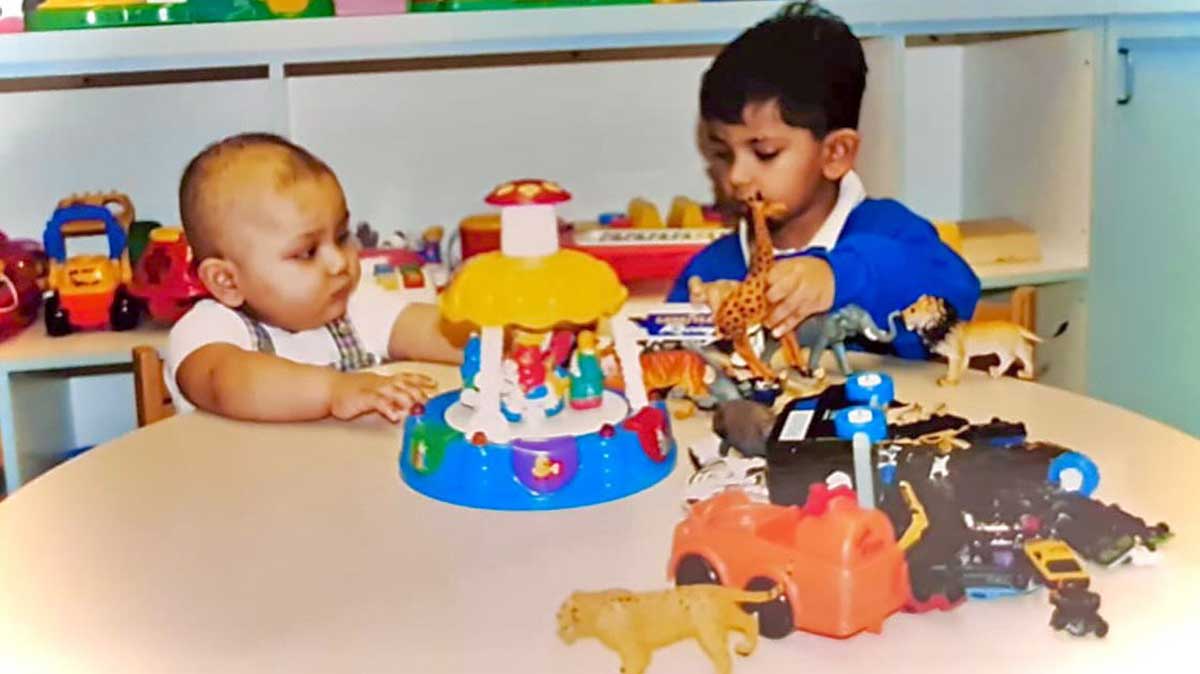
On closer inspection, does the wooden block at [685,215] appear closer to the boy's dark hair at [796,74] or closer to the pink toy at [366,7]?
the boy's dark hair at [796,74]

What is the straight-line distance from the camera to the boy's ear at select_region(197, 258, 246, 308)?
Result: 0.82m

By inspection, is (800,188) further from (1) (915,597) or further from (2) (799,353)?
(1) (915,597)

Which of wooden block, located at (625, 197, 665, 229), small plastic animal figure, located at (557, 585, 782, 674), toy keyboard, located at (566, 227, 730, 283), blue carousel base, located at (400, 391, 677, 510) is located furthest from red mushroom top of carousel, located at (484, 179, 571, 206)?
wooden block, located at (625, 197, 665, 229)

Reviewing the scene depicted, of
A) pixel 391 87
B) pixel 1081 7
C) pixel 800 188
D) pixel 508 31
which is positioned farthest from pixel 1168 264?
pixel 391 87

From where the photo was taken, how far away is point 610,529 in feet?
1.96

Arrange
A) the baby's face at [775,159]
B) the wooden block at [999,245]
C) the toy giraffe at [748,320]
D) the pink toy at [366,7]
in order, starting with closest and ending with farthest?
the toy giraffe at [748,320] → the baby's face at [775,159] → the pink toy at [366,7] → the wooden block at [999,245]

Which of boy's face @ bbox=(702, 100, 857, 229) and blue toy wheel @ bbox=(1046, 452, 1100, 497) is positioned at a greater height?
boy's face @ bbox=(702, 100, 857, 229)

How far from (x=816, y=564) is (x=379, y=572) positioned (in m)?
0.18

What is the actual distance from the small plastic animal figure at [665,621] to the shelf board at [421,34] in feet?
1.84

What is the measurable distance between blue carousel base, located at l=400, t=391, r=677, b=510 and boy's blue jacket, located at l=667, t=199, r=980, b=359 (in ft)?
0.66

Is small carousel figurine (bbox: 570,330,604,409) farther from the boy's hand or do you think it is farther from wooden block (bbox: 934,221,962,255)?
wooden block (bbox: 934,221,962,255)

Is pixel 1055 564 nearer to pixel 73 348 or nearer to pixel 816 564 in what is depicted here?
pixel 816 564

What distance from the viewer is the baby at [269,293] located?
30.1 inches

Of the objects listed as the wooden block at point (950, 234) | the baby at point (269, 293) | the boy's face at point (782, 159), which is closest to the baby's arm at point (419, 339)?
the baby at point (269, 293)
